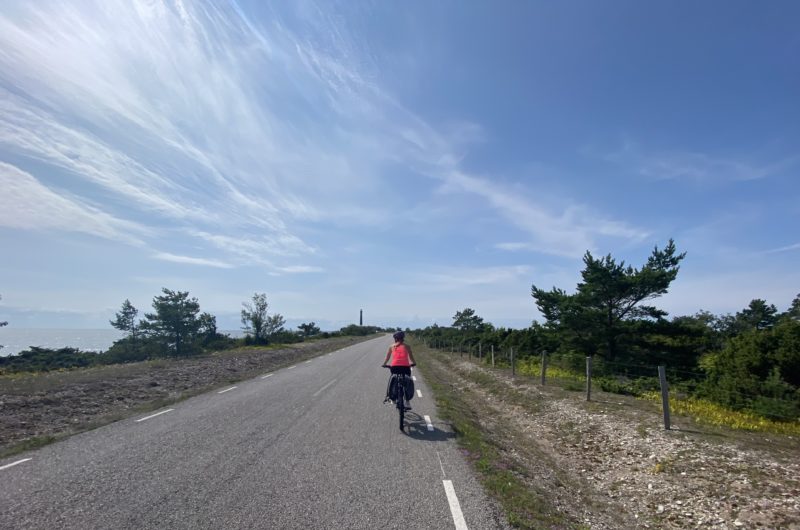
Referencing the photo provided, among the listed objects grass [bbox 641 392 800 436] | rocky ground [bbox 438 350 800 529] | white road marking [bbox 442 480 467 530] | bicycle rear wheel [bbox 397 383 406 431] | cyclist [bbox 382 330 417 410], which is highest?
cyclist [bbox 382 330 417 410]

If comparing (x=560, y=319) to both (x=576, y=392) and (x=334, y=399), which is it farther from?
(x=334, y=399)

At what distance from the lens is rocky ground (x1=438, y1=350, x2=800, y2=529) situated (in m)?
6.19

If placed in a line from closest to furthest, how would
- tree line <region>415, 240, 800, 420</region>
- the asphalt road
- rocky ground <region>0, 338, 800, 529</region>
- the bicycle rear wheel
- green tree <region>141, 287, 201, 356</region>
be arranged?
the asphalt road
rocky ground <region>0, 338, 800, 529</region>
the bicycle rear wheel
tree line <region>415, 240, 800, 420</region>
green tree <region>141, 287, 201, 356</region>

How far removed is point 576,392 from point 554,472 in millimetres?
8146

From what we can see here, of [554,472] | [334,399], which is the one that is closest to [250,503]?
[554,472]

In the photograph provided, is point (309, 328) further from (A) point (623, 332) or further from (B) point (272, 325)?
(A) point (623, 332)

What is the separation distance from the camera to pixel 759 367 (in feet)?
41.4

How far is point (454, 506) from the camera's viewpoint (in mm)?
5363

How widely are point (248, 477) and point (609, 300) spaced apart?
25376 mm

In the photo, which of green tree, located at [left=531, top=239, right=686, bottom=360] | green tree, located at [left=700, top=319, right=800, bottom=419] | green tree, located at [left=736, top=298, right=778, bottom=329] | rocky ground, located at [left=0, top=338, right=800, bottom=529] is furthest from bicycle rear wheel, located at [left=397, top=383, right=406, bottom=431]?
green tree, located at [left=736, top=298, right=778, bottom=329]

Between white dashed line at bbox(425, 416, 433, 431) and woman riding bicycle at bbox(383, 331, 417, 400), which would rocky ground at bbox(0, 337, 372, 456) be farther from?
white dashed line at bbox(425, 416, 433, 431)

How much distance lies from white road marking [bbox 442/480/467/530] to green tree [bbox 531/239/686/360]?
22.5 metres

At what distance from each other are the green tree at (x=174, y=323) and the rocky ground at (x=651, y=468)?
1988 inches

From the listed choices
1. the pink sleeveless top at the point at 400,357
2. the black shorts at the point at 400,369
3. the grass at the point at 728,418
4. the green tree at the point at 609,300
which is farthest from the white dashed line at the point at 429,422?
the green tree at the point at 609,300
